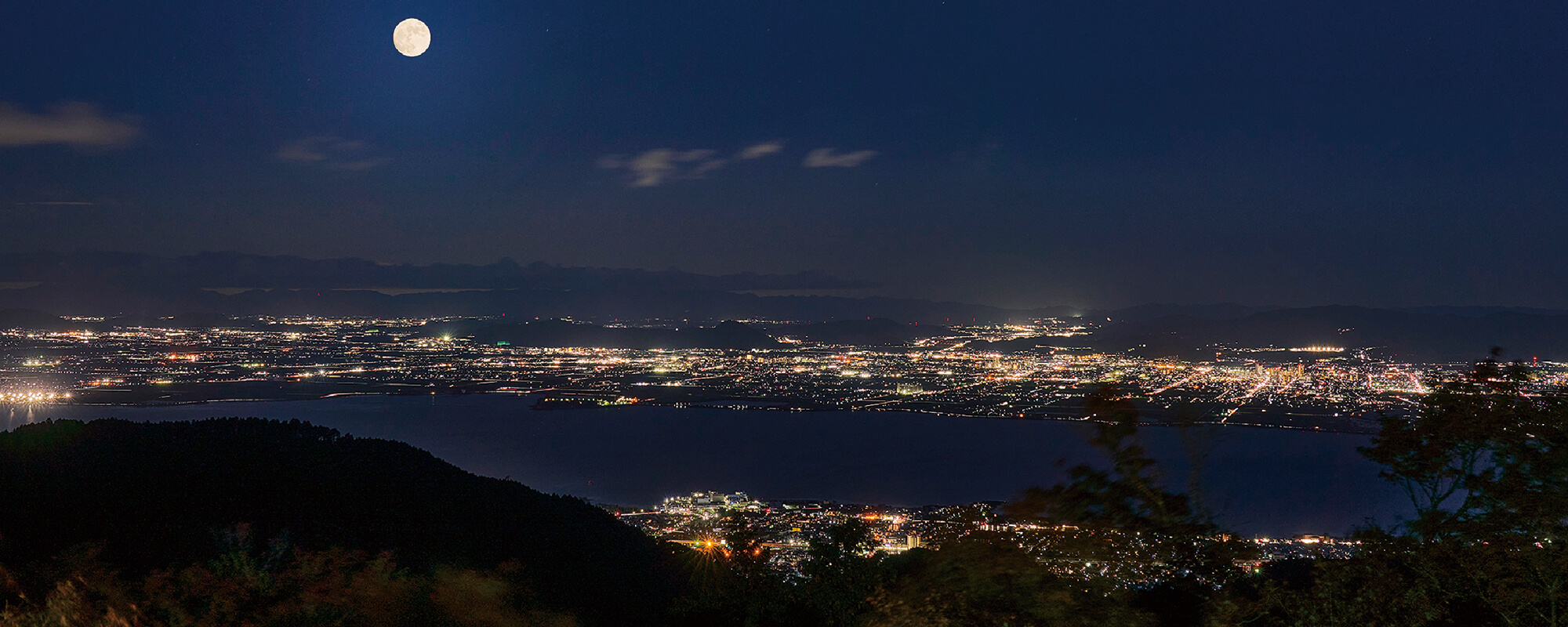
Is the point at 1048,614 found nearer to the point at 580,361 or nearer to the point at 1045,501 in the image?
the point at 1045,501

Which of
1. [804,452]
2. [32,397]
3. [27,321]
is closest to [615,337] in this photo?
[27,321]

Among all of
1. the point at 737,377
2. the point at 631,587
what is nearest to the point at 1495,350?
the point at 631,587

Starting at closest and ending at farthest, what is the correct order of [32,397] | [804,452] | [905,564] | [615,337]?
[905,564]
[804,452]
[32,397]
[615,337]

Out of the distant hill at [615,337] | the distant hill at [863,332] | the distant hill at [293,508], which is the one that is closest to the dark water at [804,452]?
the distant hill at [293,508]

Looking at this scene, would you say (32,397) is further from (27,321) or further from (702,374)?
(27,321)

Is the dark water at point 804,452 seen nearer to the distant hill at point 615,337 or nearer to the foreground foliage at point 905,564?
the foreground foliage at point 905,564

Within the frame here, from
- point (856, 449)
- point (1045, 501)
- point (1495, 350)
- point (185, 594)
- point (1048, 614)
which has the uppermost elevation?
point (1495, 350)
